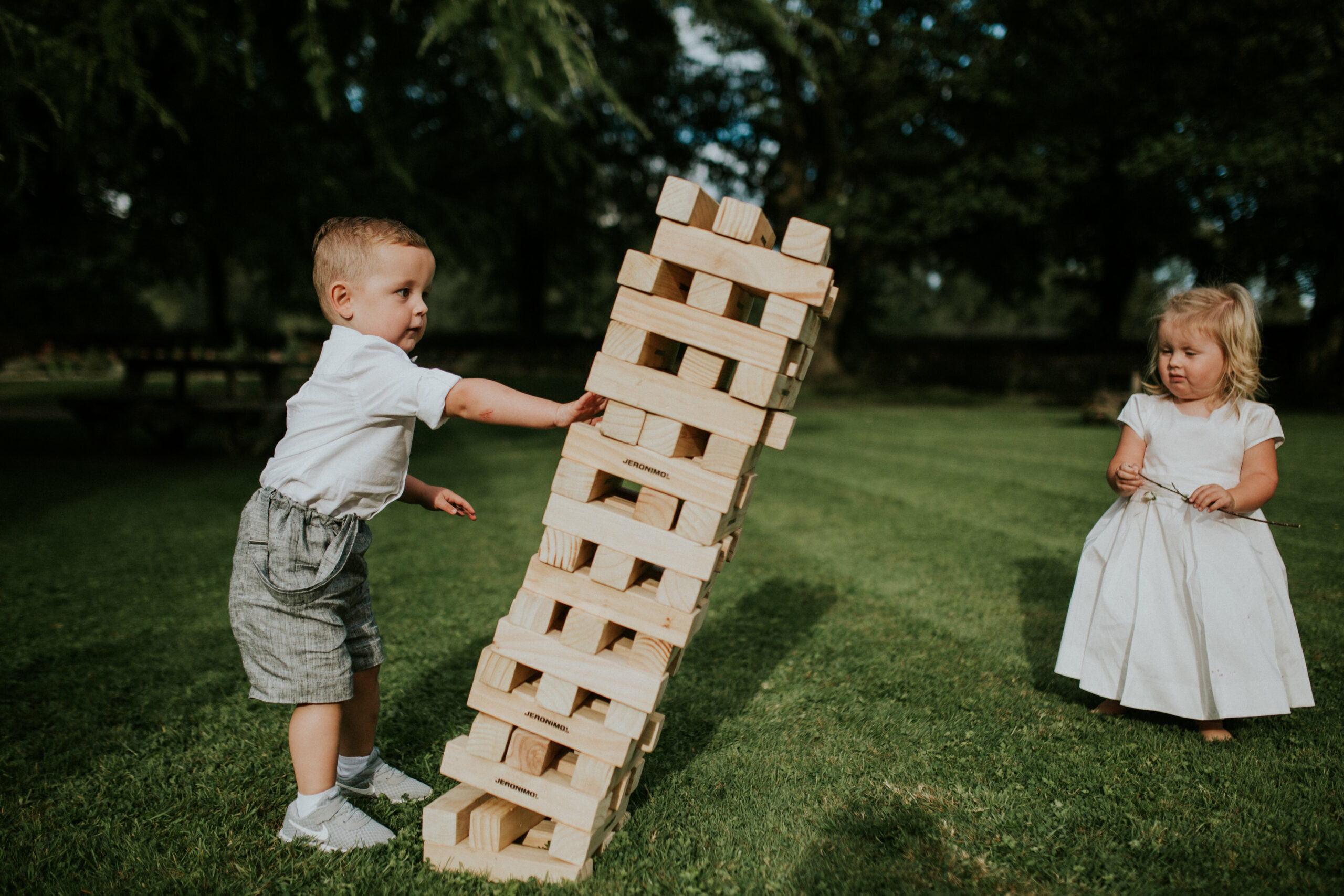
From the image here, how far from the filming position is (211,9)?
8367 millimetres

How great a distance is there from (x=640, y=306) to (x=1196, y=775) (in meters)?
2.63

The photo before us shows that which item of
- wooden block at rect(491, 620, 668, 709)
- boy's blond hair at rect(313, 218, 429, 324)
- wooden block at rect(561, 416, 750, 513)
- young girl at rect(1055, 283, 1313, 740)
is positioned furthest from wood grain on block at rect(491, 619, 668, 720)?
young girl at rect(1055, 283, 1313, 740)

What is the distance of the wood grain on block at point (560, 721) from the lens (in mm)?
2295

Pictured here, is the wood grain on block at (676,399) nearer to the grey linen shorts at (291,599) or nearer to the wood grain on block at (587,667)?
the wood grain on block at (587,667)

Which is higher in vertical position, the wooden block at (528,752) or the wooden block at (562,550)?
the wooden block at (562,550)

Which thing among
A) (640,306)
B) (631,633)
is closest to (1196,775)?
(631,633)

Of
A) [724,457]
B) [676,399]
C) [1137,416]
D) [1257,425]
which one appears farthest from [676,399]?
[1257,425]

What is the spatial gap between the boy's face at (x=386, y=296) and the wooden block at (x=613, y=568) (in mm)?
914

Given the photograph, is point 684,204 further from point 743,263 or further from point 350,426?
point 350,426

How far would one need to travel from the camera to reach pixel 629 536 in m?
2.28

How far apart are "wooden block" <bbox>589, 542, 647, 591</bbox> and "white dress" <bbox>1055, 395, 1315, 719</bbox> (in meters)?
2.24

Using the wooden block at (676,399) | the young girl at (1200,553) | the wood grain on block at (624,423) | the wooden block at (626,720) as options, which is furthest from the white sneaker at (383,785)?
the young girl at (1200,553)

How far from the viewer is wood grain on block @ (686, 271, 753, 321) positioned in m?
2.21

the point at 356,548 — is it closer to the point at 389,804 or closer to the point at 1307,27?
the point at 389,804
